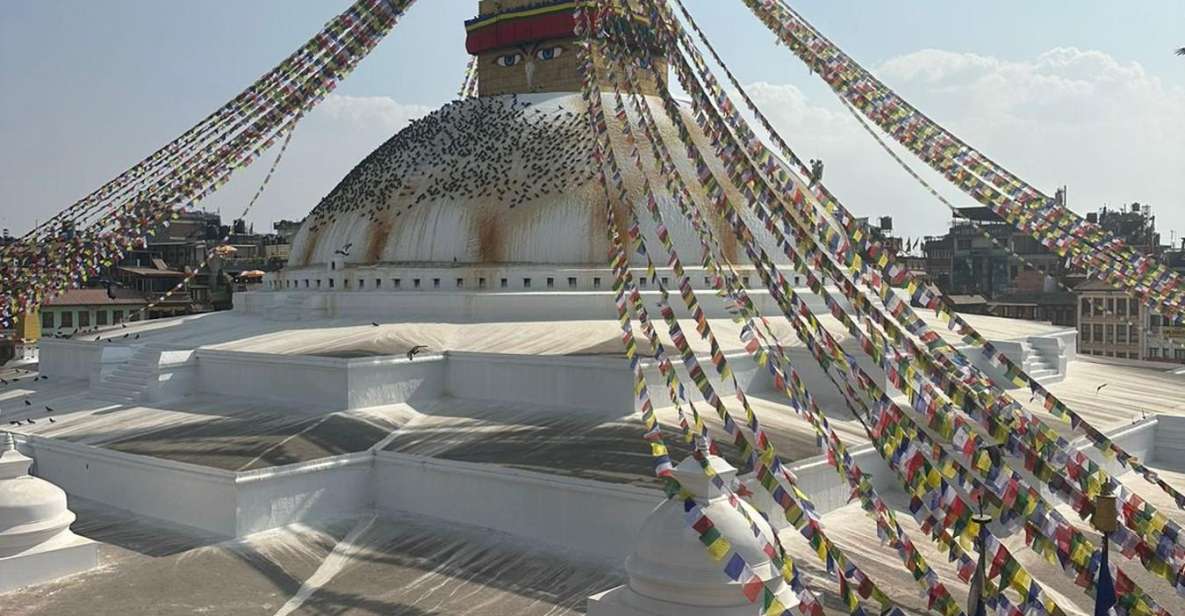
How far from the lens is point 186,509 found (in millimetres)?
10562

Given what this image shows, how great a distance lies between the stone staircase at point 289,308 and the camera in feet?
55.9

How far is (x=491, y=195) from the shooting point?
53.7 feet

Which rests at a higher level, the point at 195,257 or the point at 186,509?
the point at 195,257

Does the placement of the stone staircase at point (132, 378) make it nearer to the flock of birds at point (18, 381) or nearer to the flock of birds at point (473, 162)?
the flock of birds at point (18, 381)

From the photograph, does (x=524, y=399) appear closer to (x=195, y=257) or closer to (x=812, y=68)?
(x=812, y=68)

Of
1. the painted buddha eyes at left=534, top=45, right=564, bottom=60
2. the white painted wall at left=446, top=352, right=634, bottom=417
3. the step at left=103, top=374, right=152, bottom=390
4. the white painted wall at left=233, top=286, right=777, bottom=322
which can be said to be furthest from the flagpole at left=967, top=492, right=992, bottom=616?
the painted buddha eyes at left=534, top=45, right=564, bottom=60

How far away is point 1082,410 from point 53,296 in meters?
13.1

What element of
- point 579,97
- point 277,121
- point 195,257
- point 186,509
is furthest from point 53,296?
point 195,257

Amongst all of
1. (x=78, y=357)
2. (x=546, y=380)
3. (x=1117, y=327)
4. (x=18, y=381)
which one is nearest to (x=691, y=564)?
(x=546, y=380)

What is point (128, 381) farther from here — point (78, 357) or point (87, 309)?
point (87, 309)

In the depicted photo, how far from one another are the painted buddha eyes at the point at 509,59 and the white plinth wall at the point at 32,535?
11.4 metres

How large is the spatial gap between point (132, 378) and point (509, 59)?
27.0 feet

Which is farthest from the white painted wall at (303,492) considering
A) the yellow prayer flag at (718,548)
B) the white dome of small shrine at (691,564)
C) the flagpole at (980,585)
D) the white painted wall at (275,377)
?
the flagpole at (980,585)

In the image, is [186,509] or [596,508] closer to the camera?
[596,508]
